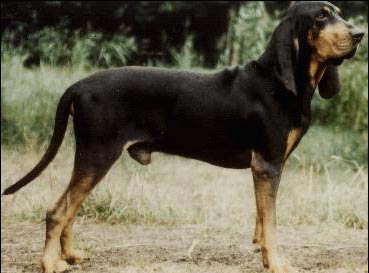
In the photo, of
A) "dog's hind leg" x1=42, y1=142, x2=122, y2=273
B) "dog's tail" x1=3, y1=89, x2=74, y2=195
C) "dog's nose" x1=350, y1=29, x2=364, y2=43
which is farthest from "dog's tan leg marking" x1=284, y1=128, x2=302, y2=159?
"dog's tail" x1=3, y1=89, x2=74, y2=195

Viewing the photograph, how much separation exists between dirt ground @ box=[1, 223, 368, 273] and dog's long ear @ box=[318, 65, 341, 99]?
1.45m

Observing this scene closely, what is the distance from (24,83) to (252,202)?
14.2 ft

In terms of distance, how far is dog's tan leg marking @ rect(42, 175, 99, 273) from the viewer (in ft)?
16.4

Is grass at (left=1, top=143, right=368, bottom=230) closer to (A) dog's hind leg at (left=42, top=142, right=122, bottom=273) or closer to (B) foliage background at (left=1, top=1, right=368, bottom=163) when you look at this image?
(B) foliage background at (left=1, top=1, right=368, bottom=163)

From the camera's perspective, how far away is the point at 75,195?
5004 mm

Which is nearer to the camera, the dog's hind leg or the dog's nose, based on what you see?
the dog's nose

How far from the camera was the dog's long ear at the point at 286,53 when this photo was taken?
4.94 m

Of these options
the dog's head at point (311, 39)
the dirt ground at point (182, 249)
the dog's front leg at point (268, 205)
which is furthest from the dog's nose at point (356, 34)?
the dirt ground at point (182, 249)

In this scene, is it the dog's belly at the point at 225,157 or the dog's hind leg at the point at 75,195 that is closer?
the dog's hind leg at the point at 75,195

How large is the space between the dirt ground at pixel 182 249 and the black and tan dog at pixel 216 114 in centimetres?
42

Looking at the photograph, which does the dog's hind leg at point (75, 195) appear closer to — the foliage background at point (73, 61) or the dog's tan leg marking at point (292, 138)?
the dog's tan leg marking at point (292, 138)

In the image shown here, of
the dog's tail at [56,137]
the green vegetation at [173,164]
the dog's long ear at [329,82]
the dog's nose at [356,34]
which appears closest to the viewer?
the dog's nose at [356,34]

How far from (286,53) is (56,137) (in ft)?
6.16

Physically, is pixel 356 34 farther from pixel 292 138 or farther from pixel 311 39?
pixel 292 138
